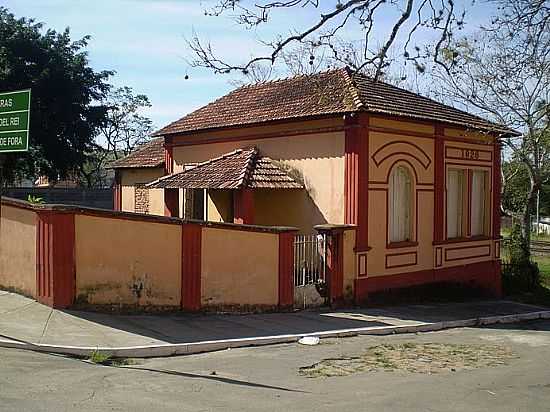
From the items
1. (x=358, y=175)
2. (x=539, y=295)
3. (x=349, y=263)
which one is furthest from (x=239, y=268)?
(x=539, y=295)

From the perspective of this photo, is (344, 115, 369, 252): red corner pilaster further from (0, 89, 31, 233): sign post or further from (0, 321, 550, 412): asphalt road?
(0, 89, 31, 233): sign post

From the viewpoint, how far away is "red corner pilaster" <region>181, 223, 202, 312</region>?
13.0 meters

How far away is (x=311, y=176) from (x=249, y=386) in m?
9.56

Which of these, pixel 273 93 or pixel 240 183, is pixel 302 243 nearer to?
pixel 240 183

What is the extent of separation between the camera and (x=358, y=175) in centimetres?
1597

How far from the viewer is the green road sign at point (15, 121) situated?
984cm

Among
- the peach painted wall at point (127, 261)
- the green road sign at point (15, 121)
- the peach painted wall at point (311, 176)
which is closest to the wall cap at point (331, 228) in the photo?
the peach painted wall at point (311, 176)

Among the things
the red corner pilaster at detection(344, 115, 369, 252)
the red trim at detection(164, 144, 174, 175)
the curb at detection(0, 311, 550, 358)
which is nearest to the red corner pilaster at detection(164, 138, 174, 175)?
the red trim at detection(164, 144, 174, 175)

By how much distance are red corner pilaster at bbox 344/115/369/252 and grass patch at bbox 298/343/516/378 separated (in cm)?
436

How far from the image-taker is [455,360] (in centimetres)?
1063

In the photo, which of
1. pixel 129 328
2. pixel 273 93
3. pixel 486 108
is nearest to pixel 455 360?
pixel 129 328

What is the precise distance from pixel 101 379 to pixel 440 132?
1300 cm

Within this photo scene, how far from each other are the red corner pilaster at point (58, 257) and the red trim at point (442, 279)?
22.5 feet

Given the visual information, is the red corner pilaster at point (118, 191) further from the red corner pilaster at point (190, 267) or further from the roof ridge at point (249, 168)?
the red corner pilaster at point (190, 267)
